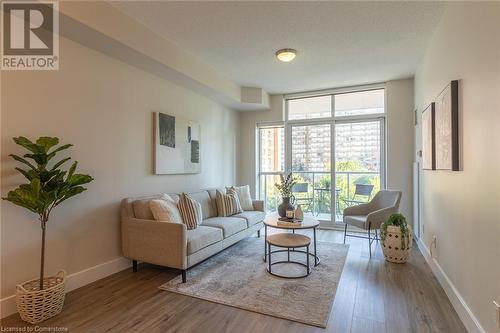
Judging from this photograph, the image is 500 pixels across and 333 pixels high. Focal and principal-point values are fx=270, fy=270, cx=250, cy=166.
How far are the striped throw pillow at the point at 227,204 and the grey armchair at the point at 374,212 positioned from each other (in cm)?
168

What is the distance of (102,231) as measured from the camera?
2.93m

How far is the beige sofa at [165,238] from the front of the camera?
276 centimetres

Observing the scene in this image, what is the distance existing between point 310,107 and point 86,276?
4536 millimetres

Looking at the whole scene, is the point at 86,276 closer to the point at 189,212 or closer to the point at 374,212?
the point at 189,212

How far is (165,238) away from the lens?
9.19 ft

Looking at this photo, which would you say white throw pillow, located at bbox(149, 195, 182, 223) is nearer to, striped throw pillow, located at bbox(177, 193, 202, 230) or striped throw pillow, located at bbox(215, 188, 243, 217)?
striped throw pillow, located at bbox(177, 193, 202, 230)

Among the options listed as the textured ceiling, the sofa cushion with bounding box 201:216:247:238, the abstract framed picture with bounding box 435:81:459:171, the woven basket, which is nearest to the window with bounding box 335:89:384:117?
the textured ceiling

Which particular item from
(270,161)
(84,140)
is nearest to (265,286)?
(84,140)

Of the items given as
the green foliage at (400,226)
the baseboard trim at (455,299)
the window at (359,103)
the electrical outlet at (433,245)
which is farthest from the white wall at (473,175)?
the window at (359,103)

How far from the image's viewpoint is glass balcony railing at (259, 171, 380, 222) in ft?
16.4

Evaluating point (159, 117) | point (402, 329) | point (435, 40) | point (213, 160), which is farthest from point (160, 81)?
point (402, 329)

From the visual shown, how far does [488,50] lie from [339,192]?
12.2 feet

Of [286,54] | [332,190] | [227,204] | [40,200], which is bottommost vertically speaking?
[227,204]

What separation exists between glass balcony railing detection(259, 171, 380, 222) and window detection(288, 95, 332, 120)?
1143 mm
